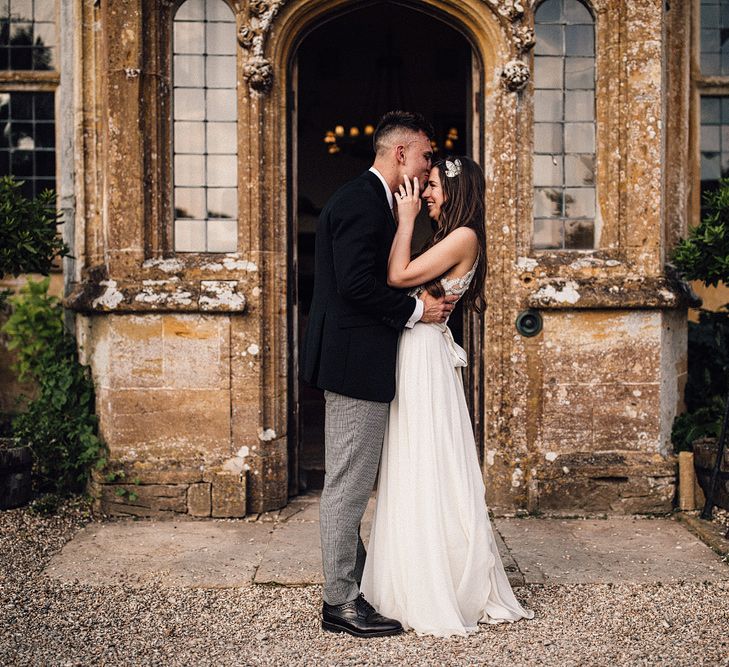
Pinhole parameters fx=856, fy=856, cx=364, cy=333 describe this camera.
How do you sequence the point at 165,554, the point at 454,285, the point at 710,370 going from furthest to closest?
the point at 710,370, the point at 165,554, the point at 454,285

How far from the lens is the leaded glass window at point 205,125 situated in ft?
20.4

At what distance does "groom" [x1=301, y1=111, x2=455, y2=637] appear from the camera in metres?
3.99

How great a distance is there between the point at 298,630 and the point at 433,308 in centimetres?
169

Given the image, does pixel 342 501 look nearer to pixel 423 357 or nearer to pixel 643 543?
pixel 423 357

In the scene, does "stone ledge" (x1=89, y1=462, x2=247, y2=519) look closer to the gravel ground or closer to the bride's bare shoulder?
the gravel ground

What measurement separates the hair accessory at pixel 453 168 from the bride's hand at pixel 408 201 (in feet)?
0.53

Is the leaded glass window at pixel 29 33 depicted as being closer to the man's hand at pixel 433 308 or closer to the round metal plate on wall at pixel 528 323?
the round metal plate on wall at pixel 528 323

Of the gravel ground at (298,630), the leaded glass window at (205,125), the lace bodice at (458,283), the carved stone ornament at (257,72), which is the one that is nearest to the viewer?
the gravel ground at (298,630)

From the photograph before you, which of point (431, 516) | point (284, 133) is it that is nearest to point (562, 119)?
point (284, 133)

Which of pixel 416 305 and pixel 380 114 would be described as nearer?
pixel 416 305

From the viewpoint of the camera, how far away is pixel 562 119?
248 inches

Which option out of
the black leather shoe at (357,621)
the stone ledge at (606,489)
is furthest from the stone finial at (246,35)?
the black leather shoe at (357,621)

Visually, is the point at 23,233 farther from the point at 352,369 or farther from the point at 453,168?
the point at 453,168

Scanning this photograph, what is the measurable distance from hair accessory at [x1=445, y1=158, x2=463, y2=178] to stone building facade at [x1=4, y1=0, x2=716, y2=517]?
199 cm
